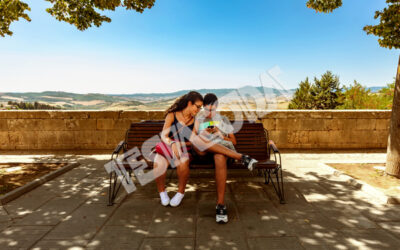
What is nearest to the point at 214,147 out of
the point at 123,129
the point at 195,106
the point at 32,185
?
the point at 195,106

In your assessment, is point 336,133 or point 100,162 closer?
point 100,162

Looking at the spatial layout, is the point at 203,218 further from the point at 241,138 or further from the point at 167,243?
the point at 241,138

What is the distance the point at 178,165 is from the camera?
10.0ft

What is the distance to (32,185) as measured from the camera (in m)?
3.63

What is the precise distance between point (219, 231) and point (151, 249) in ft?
2.34

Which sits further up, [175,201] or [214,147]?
[214,147]

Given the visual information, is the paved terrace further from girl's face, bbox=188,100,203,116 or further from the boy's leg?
girl's face, bbox=188,100,203,116

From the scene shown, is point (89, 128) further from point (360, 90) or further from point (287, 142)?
point (360, 90)

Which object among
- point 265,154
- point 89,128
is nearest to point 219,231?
point 265,154

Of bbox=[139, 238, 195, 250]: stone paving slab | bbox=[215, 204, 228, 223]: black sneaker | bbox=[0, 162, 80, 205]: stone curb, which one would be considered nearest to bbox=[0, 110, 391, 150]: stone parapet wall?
bbox=[0, 162, 80, 205]: stone curb

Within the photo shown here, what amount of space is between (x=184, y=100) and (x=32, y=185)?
2.74 meters

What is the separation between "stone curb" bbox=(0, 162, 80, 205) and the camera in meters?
3.15

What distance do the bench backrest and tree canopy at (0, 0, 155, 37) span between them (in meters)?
3.58

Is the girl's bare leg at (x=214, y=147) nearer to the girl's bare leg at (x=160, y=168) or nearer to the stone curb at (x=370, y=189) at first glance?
the girl's bare leg at (x=160, y=168)
